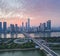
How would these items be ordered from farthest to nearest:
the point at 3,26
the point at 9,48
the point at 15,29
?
the point at 15,29, the point at 3,26, the point at 9,48

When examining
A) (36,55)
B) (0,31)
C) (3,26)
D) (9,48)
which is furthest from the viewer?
(0,31)

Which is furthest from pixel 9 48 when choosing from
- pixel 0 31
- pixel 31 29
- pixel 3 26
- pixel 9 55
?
pixel 31 29

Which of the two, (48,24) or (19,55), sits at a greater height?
(48,24)

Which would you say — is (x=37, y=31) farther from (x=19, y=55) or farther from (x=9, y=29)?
(x=19, y=55)

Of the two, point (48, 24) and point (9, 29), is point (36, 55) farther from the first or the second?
point (9, 29)

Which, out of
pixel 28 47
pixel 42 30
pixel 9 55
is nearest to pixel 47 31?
pixel 42 30

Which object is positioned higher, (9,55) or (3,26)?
(3,26)

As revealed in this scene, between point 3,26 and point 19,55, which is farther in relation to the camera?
point 3,26

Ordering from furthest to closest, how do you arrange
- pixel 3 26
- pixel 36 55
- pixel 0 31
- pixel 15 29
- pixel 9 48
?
pixel 15 29 → pixel 0 31 → pixel 3 26 → pixel 9 48 → pixel 36 55

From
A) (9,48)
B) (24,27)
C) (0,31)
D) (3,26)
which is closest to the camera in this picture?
(9,48)
